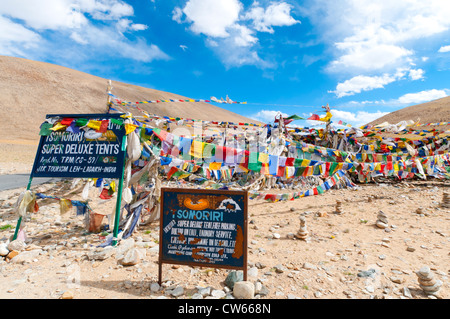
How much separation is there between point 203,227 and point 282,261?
4.88 feet

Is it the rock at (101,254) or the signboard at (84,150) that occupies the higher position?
the signboard at (84,150)

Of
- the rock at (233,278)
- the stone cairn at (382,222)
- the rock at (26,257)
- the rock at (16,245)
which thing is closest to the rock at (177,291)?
the rock at (233,278)

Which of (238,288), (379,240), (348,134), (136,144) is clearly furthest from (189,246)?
(348,134)

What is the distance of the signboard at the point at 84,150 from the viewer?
14.0 feet

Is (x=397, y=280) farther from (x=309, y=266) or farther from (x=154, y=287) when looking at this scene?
(x=154, y=287)

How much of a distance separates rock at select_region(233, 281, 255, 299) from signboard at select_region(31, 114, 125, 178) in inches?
111

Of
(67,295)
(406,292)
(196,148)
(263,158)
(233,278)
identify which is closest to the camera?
(67,295)

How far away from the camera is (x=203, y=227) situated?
311 centimetres

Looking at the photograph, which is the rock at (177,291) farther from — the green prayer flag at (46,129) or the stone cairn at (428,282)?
the green prayer flag at (46,129)

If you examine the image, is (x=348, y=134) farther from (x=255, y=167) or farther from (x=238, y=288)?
(x=238, y=288)

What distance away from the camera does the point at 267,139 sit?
1088 cm

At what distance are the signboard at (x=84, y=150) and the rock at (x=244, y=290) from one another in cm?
281

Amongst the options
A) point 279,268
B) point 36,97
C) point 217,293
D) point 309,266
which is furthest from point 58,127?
point 36,97

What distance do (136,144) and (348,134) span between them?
11126 mm
